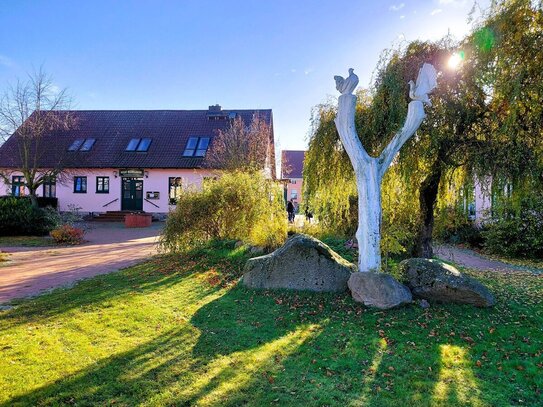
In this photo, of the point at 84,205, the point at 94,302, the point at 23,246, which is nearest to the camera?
the point at 94,302

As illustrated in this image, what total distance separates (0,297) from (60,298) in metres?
1.15

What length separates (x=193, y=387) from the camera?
368cm

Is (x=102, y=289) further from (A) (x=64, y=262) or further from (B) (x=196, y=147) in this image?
(B) (x=196, y=147)

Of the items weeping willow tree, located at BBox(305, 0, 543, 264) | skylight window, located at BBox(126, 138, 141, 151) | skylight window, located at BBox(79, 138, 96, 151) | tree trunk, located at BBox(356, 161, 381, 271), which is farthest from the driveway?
skylight window, located at BBox(79, 138, 96, 151)

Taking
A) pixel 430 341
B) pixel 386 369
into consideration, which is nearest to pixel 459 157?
pixel 430 341

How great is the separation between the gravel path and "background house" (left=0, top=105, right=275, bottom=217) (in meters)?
15.5

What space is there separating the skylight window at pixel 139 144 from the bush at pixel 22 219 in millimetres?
10739

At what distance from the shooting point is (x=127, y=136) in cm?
2816

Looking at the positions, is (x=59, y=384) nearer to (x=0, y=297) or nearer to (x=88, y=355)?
(x=88, y=355)

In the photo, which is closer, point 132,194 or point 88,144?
point 132,194

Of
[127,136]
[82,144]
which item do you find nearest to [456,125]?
[127,136]

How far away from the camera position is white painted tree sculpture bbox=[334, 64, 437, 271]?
6207mm

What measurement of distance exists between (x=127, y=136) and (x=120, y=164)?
3241 mm

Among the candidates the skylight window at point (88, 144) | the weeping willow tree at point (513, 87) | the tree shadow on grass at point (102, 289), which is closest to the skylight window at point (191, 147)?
the skylight window at point (88, 144)
